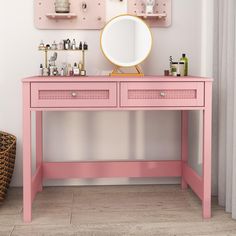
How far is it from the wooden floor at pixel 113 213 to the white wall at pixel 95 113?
0.77 feet

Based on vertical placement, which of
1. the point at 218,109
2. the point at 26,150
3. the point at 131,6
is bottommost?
the point at 26,150

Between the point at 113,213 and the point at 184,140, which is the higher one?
the point at 184,140

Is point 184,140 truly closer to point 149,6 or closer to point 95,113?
point 95,113

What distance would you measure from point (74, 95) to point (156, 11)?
0.95m

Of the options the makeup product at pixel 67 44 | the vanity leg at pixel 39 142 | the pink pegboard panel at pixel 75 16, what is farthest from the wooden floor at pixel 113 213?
the pink pegboard panel at pixel 75 16

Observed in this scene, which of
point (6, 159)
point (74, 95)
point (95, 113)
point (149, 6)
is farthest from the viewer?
point (95, 113)

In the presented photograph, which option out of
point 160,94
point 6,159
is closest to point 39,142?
point 6,159

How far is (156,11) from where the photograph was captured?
9.32 ft

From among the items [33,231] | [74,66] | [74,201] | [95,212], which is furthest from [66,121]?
[33,231]

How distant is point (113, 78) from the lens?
2.23 metres

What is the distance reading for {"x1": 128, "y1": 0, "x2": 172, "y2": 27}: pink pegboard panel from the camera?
9.26 feet

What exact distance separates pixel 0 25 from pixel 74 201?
1.16 meters

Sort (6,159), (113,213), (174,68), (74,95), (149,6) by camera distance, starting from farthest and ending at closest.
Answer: (149,6), (174,68), (6,159), (113,213), (74,95)

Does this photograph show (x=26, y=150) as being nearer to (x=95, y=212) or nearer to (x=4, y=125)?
(x=95, y=212)
